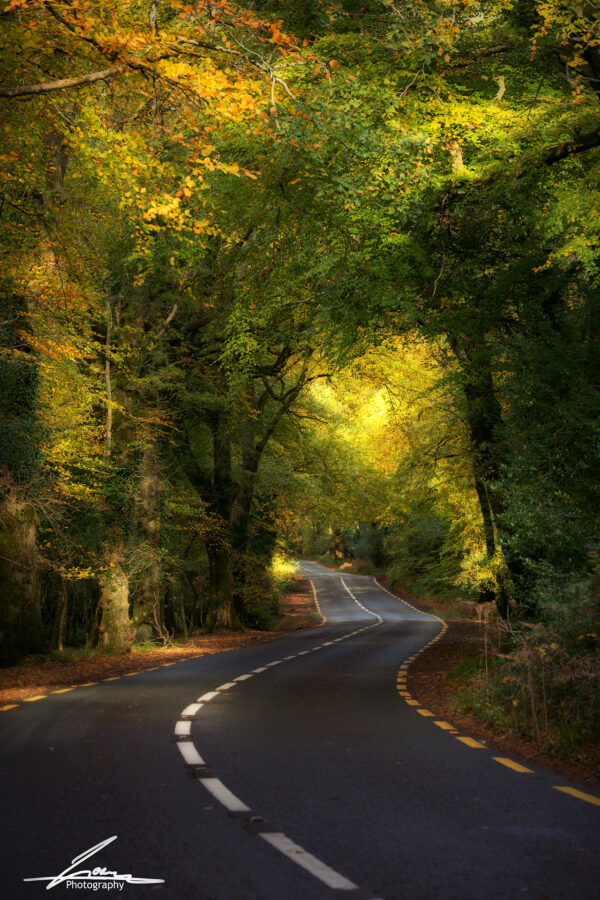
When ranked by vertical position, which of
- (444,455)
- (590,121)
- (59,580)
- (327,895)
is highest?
(590,121)

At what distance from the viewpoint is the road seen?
184 inches

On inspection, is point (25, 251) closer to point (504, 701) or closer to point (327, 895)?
point (504, 701)

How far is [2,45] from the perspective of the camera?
35.5 ft

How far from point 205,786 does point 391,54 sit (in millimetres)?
11035

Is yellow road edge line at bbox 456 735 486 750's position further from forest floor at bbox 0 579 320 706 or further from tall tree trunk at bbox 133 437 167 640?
tall tree trunk at bbox 133 437 167 640

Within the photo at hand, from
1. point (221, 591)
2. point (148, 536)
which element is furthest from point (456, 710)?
point (221, 591)

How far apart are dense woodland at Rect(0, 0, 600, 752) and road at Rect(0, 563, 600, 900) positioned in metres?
1.93

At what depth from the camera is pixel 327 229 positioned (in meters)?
14.1

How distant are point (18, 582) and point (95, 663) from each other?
2.78 m

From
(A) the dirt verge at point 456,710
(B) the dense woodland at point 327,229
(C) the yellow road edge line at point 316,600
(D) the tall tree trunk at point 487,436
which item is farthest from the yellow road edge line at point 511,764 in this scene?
(C) the yellow road edge line at point 316,600

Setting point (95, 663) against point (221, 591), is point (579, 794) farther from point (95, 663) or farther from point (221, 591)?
point (221, 591)

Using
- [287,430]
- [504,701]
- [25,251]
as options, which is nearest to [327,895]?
[504,701]

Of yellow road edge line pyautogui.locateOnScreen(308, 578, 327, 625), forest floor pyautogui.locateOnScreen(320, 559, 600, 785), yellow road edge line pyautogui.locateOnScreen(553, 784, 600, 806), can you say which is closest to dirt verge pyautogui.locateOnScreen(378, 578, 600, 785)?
forest floor pyautogui.locateOnScreen(320, 559, 600, 785)

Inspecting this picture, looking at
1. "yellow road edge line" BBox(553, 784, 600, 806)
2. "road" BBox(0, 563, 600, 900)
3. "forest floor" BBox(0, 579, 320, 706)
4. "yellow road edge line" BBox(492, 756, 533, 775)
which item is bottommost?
"yellow road edge line" BBox(553, 784, 600, 806)
